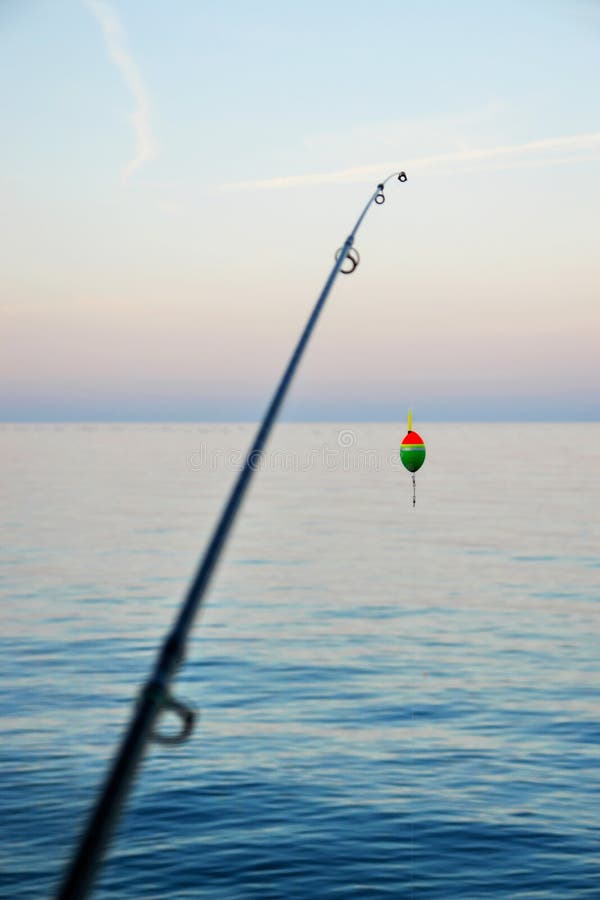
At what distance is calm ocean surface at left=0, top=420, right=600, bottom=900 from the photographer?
11156 mm

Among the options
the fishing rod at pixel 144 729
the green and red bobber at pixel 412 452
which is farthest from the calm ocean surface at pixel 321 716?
the fishing rod at pixel 144 729

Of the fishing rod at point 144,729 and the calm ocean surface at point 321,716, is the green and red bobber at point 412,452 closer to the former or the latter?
the calm ocean surface at point 321,716

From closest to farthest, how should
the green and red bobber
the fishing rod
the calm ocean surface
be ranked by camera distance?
the fishing rod, the calm ocean surface, the green and red bobber

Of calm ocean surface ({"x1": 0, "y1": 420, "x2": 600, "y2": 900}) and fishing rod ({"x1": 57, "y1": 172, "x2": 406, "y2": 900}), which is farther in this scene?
calm ocean surface ({"x1": 0, "y1": 420, "x2": 600, "y2": 900})

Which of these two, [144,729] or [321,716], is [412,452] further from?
[144,729]

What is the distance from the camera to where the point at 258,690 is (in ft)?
59.0

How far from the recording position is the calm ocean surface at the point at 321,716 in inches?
439

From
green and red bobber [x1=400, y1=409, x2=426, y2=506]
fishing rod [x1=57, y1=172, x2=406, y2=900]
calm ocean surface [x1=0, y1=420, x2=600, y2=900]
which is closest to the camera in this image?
fishing rod [x1=57, y1=172, x2=406, y2=900]

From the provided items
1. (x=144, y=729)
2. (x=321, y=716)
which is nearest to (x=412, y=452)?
(x=321, y=716)

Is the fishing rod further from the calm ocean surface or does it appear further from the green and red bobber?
the green and red bobber

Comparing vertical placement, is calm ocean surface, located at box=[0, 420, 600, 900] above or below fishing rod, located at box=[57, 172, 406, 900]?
above

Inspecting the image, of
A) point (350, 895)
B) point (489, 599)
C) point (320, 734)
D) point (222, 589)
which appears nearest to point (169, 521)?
point (222, 589)

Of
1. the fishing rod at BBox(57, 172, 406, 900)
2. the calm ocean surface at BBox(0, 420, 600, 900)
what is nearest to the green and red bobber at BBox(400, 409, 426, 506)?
the calm ocean surface at BBox(0, 420, 600, 900)

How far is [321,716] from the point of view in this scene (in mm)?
16344
